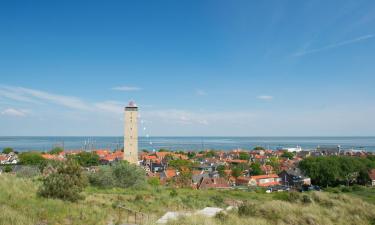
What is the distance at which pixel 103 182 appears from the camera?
82.7ft

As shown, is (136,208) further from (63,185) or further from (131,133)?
(131,133)

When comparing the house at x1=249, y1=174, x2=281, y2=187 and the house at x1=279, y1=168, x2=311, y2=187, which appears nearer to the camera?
the house at x1=249, y1=174, x2=281, y2=187

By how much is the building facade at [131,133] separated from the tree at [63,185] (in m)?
42.6

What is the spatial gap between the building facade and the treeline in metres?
28.0

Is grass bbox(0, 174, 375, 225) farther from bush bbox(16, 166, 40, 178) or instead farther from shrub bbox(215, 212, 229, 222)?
bush bbox(16, 166, 40, 178)

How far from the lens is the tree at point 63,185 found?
44.3 ft

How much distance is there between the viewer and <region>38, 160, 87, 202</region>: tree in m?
13.5

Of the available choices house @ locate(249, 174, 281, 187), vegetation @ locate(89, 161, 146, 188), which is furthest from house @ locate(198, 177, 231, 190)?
vegetation @ locate(89, 161, 146, 188)

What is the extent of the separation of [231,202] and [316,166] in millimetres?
32232

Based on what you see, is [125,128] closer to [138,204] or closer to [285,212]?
[138,204]

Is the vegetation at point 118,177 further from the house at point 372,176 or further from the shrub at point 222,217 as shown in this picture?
the house at point 372,176

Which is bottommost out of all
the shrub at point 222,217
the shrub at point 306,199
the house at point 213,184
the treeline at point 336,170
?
the house at point 213,184

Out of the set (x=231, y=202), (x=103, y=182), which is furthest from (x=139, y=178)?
(x=231, y=202)

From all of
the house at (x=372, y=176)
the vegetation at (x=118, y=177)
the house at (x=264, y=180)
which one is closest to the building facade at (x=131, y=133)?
the house at (x=264, y=180)
